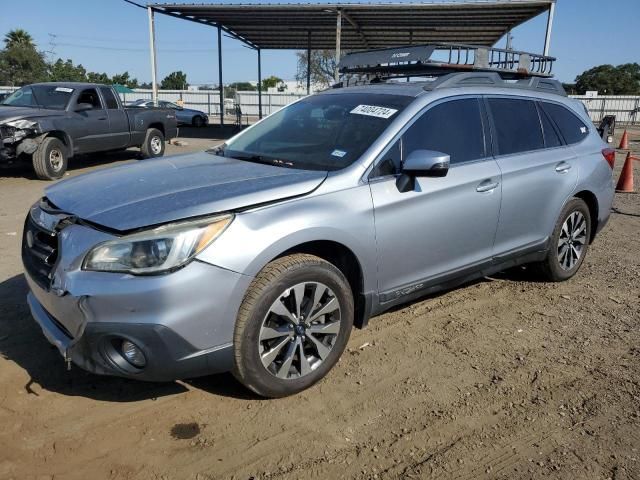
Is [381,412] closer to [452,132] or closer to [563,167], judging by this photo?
[452,132]

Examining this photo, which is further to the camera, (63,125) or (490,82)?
(63,125)

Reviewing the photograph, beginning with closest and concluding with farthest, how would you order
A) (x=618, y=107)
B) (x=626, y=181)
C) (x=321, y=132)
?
1. (x=321, y=132)
2. (x=626, y=181)
3. (x=618, y=107)

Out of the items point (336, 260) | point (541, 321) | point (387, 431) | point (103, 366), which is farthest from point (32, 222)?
point (541, 321)

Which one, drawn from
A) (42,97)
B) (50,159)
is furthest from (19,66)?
(50,159)

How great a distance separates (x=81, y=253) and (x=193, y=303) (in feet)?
2.01

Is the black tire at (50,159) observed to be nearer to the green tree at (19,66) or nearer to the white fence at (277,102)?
the white fence at (277,102)

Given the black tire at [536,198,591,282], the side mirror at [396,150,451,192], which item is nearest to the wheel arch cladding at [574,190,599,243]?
the black tire at [536,198,591,282]

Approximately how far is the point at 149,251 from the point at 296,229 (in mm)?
765

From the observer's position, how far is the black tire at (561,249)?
188 inches

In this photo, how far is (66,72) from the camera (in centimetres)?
6331

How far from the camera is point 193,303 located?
257 centimetres

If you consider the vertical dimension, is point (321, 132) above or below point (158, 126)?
above

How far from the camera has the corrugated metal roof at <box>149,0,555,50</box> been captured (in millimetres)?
18413

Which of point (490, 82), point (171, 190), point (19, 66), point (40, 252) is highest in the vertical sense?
point (19, 66)
